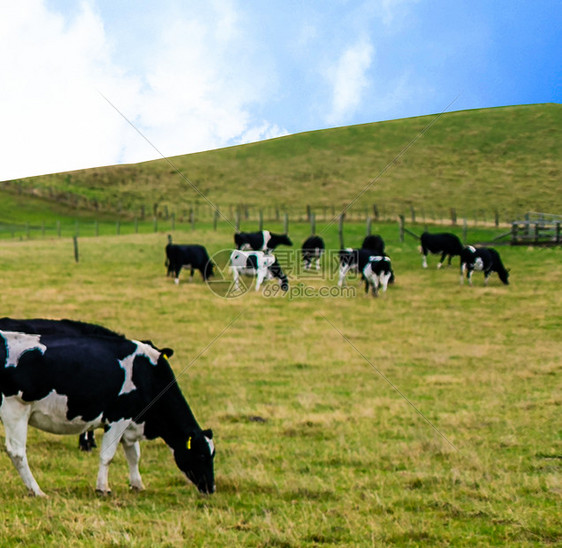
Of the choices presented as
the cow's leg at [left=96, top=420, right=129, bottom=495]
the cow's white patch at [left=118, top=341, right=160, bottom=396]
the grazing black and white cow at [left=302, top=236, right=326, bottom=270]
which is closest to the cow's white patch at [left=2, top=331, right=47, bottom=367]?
the cow's white patch at [left=118, top=341, right=160, bottom=396]

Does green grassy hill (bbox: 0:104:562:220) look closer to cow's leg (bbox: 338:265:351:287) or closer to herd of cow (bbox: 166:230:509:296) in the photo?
herd of cow (bbox: 166:230:509:296)

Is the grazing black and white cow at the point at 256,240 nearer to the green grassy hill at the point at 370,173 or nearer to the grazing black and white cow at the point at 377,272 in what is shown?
the grazing black and white cow at the point at 377,272

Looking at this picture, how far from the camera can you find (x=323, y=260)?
3397 centimetres

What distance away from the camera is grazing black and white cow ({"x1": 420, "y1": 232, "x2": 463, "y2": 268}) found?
3397 centimetres

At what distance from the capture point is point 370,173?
73.5 meters

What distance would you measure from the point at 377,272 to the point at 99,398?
19.7 meters

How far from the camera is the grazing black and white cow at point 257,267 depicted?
27547 mm

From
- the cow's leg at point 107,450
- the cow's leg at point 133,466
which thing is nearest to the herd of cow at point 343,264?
the cow's leg at point 133,466

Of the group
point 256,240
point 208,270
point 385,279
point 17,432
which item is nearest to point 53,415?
point 17,432

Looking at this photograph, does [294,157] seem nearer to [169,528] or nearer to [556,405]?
[556,405]

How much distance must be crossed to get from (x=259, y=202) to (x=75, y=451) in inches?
2336

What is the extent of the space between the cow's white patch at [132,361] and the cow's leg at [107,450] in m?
0.35

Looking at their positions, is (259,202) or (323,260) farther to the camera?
(259,202)

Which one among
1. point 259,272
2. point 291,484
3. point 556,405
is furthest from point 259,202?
point 291,484
